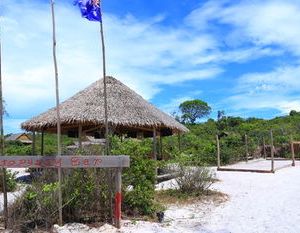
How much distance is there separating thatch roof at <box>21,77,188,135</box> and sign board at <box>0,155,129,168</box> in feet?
23.6

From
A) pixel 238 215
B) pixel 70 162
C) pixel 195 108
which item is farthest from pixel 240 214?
pixel 195 108

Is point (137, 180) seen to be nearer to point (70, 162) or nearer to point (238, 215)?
point (70, 162)

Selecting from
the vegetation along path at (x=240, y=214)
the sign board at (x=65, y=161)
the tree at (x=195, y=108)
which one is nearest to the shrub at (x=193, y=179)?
the vegetation along path at (x=240, y=214)

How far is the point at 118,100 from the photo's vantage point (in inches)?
601

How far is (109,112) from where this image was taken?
1452 cm

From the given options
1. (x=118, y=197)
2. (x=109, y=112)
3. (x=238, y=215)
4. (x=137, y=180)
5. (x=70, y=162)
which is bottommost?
(x=238, y=215)

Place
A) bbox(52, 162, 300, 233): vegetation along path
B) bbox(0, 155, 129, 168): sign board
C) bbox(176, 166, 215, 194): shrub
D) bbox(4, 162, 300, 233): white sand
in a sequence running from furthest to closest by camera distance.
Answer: bbox(176, 166, 215, 194): shrub → bbox(52, 162, 300, 233): vegetation along path → bbox(4, 162, 300, 233): white sand → bbox(0, 155, 129, 168): sign board

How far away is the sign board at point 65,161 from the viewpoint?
682 cm

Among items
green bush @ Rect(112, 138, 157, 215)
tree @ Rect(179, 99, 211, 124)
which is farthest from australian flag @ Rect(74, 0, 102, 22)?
tree @ Rect(179, 99, 211, 124)

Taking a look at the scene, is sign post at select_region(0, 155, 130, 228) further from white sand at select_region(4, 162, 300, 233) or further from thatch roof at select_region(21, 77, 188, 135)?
thatch roof at select_region(21, 77, 188, 135)

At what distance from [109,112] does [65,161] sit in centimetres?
772

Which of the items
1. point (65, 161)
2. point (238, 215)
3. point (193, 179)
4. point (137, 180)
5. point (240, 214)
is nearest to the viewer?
point (65, 161)

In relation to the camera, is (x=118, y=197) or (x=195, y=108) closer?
(x=118, y=197)

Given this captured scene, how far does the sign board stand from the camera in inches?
268
